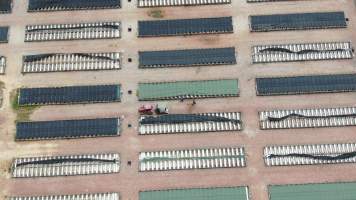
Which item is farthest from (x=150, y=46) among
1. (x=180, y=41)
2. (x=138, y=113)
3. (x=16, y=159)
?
(x=16, y=159)

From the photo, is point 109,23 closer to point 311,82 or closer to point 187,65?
point 187,65

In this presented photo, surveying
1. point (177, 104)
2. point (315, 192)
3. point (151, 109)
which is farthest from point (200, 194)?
point (315, 192)

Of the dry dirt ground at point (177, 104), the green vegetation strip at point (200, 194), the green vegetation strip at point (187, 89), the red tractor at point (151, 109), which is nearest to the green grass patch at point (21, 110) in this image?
the dry dirt ground at point (177, 104)

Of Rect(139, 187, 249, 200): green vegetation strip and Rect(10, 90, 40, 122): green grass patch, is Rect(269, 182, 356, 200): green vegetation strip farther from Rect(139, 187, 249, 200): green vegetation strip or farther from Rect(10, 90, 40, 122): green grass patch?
Rect(10, 90, 40, 122): green grass patch

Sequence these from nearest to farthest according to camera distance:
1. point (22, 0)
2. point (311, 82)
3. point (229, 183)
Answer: point (229, 183)
point (311, 82)
point (22, 0)

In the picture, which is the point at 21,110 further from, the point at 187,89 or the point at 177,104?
the point at 187,89

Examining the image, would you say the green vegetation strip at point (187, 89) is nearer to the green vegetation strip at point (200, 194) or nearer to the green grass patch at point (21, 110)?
the green vegetation strip at point (200, 194)
